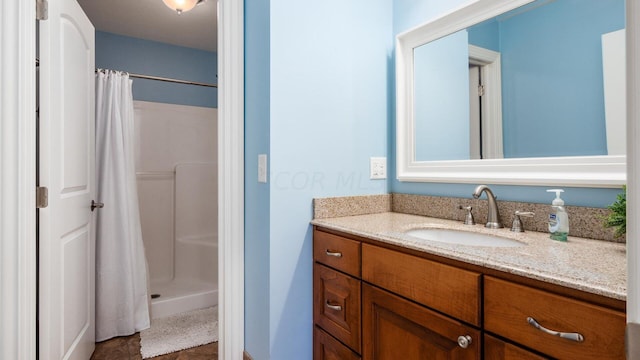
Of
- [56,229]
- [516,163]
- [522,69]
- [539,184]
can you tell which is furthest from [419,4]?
[56,229]

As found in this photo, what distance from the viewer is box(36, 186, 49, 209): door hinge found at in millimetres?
1388

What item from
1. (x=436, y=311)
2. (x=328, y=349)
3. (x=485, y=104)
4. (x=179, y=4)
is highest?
(x=179, y=4)

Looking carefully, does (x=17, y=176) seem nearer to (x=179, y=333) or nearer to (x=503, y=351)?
(x=179, y=333)

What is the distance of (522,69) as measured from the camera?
4.24ft

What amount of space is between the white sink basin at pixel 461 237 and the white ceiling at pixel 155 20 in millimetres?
2371

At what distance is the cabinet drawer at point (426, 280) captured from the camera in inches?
33.7

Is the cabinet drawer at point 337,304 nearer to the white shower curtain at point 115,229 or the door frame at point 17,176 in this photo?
the door frame at point 17,176

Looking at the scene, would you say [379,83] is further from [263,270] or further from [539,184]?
[263,270]

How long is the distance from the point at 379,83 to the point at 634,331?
159 centimetres

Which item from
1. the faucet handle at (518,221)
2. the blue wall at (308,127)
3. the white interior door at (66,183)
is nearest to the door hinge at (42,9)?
the white interior door at (66,183)

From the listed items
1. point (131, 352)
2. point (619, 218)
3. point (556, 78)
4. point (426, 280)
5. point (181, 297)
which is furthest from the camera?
point (181, 297)

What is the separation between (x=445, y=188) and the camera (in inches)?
61.1

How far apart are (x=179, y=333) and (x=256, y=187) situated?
126 cm

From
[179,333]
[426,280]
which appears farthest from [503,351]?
[179,333]
